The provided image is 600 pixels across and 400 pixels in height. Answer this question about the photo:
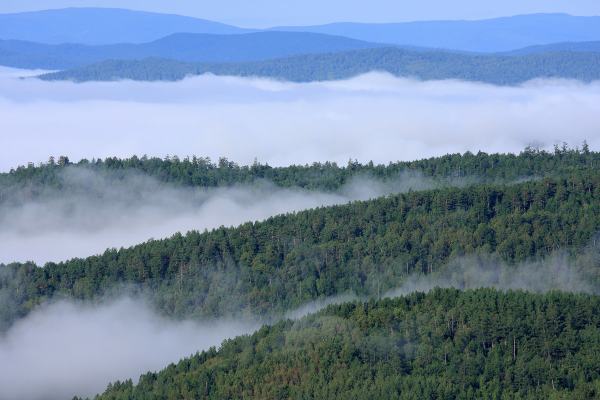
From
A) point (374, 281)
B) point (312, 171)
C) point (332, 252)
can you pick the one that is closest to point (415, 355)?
point (374, 281)

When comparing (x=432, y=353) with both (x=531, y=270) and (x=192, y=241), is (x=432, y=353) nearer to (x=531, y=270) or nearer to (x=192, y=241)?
(x=531, y=270)

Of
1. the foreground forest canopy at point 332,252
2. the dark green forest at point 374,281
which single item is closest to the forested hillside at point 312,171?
the dark green forest at point 374,281

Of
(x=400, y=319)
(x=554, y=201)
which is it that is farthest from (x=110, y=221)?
(x=400, y=319)

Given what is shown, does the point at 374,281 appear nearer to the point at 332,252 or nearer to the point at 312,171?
the point at 332,252

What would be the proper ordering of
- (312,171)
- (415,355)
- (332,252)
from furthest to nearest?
(312,171)
(332,252)
(415,355)

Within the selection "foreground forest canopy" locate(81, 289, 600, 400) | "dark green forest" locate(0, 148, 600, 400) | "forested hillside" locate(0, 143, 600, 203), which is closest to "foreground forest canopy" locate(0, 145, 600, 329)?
"dark green forest" locate(0, 148, 600, 400)

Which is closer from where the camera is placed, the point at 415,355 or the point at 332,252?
the point at 415,355
